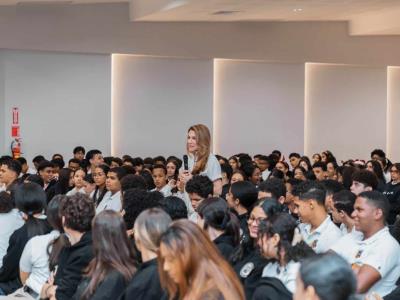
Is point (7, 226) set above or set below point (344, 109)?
below

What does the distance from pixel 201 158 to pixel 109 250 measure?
11.4 feet

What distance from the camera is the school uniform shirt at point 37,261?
5887 millimetres

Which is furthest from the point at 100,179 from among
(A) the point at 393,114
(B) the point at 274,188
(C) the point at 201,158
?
(A) the point at 393,114

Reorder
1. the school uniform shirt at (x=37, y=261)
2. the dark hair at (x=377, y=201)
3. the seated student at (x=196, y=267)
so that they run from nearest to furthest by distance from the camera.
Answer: the seated student at (x=196, y=267)
the dark hair at (x=377, y=201)
the school uniform shirt at (x=37, y=261)

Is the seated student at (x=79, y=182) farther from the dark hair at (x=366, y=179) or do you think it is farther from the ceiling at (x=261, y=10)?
the ceiling at (x=261, y=10)

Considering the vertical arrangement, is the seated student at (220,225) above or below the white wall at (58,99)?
below

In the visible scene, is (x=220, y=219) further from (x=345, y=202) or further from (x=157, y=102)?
(x=157, y=102)

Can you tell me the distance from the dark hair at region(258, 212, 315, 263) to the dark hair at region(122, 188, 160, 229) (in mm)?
1185

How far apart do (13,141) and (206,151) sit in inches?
349

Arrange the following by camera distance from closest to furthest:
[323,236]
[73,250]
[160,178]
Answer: [73,250] → [323,236] → [160,178]

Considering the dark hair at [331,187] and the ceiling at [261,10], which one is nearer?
the dark hair at [331,187]

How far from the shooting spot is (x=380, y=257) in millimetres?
5242

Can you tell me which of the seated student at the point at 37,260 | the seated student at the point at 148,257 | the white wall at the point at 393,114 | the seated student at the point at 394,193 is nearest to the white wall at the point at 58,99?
the white wall at the point at 393,114

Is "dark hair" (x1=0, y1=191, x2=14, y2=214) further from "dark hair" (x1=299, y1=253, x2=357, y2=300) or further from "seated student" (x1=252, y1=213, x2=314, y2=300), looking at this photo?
"dark hair" (x1=299, y1=253, x2=357, y2=300)
